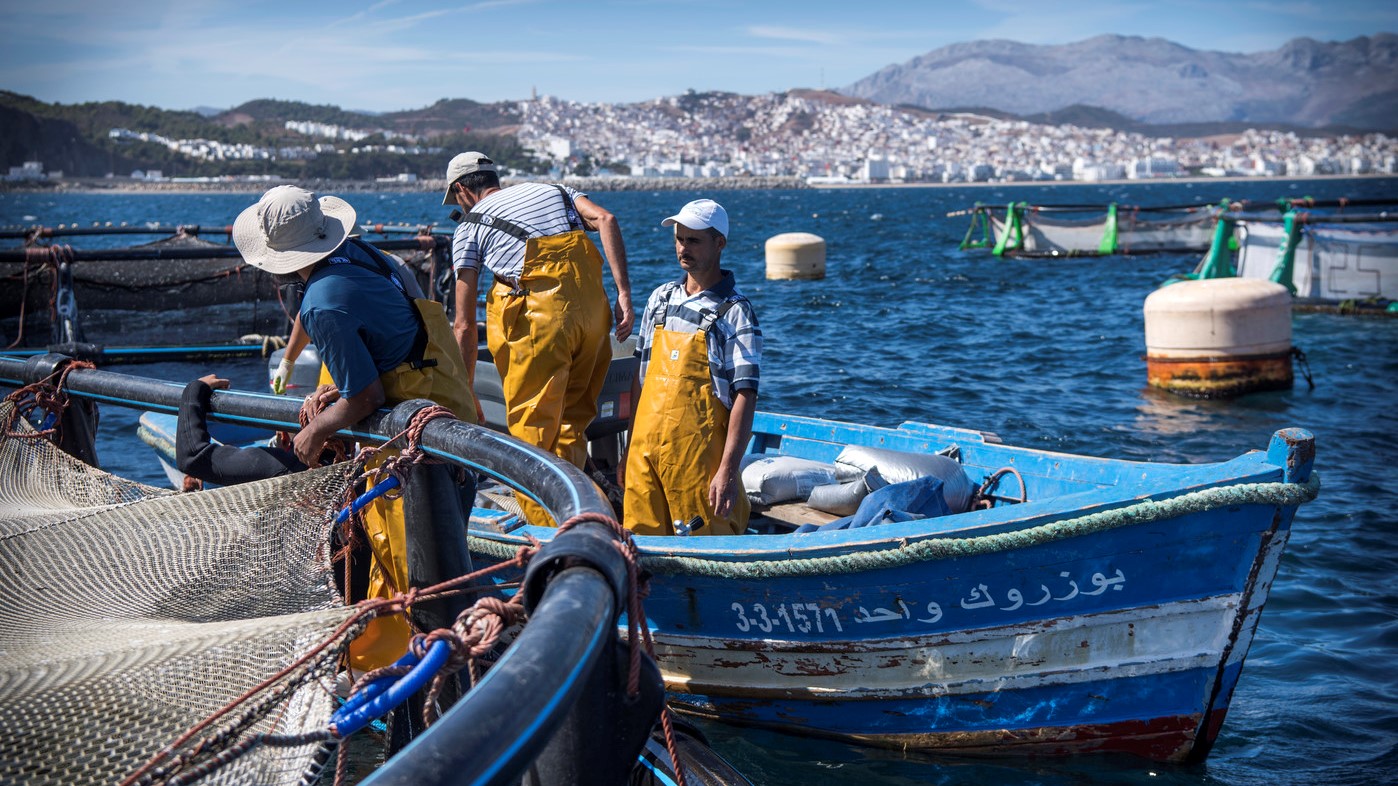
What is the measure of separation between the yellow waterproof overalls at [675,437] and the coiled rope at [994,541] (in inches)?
12.1

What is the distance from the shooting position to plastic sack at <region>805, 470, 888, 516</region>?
6230mm

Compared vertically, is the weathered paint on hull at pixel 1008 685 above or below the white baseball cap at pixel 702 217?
below

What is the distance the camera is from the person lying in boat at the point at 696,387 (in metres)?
4.72

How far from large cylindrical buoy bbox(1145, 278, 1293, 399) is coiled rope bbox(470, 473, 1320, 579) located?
30.2 ft

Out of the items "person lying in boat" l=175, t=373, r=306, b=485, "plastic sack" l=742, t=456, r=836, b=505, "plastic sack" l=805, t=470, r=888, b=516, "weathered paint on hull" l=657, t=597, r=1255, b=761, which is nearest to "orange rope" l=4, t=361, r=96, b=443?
"person lying in boat" l=175, t=373, r=306, b=485

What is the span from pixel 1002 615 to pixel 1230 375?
991 cm

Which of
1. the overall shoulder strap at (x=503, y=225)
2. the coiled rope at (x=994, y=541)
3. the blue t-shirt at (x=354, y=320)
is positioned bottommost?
the coiled rope at (x=994, y=541)

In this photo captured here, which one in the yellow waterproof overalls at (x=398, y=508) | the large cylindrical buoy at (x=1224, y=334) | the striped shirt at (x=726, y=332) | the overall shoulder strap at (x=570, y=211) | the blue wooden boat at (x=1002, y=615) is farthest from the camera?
the large cylindrical buoy at (x=1224, y=334)

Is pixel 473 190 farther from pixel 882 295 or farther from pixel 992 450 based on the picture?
pixel 882 295

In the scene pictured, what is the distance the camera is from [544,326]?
536cm

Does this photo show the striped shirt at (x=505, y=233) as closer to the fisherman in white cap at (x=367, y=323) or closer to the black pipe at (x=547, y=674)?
the fisherman in white cap at (x=367, y=323)

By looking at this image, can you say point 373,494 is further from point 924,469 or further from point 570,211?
point 924,469

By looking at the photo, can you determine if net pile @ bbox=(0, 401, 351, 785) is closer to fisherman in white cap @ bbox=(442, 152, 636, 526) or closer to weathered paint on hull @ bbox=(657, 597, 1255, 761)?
fisherman in white cap @ bbox=(442, 152, 636, 526)

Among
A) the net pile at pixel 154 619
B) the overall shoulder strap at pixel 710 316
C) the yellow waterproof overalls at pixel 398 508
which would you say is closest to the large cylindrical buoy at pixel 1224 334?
the overall shoulder strap at pixel 710 316
